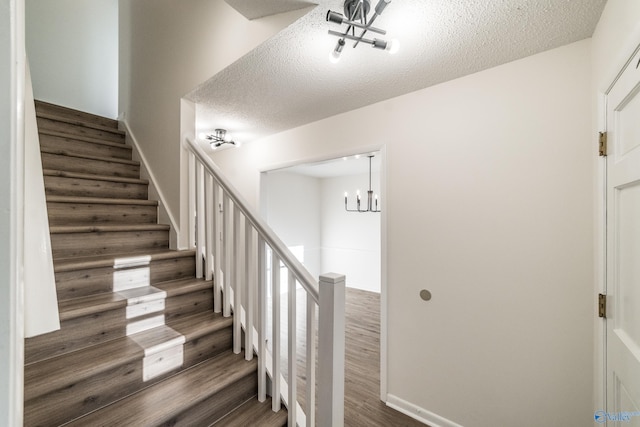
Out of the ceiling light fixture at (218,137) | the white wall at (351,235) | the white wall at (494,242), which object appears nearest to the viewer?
the white wall at (494,242)

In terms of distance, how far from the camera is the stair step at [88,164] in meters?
2.12

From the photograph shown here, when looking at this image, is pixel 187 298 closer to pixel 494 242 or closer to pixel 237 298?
pixel 237 298

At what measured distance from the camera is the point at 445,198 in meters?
1.88

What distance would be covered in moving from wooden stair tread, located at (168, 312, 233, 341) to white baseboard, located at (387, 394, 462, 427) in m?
1.43

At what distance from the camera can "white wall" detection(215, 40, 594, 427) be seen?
146 centimetres

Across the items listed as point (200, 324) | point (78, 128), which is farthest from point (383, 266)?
point (78, 128)

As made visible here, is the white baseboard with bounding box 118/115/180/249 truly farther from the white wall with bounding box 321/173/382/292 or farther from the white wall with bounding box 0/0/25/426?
the white wall with bounding box 321/173/382/292

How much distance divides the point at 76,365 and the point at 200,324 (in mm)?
559

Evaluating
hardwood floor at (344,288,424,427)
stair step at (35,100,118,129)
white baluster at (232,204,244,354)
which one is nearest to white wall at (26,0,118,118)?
stair step at (35,100,118,129)

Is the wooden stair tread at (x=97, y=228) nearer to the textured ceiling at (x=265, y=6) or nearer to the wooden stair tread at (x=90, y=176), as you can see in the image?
the wooden stair tread at (x=90, y=176)

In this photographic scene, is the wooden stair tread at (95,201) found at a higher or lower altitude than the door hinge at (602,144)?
lower

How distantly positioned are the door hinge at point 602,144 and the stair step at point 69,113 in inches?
163

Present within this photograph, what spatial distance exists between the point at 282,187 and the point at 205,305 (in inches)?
151
